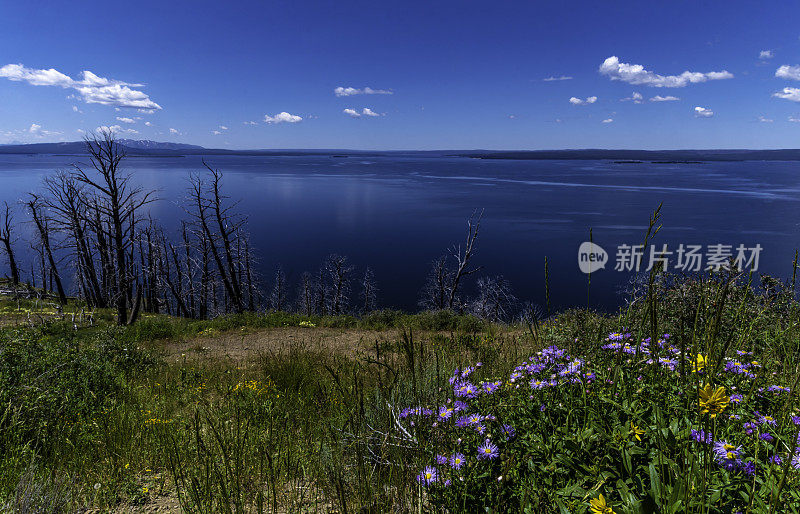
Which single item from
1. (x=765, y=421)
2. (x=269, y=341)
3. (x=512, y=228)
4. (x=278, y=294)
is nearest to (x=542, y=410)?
(x=765, y=421)

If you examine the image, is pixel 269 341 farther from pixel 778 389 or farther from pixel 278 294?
pixel 278 294

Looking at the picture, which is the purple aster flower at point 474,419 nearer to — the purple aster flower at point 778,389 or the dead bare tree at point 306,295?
the purple aster flower at point 778,389

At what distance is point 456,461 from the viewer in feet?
6.33

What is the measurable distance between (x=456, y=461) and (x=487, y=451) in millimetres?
175

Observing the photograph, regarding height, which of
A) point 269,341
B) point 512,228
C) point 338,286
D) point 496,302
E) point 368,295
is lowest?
point 368,295

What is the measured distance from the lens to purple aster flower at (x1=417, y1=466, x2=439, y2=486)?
197 cm

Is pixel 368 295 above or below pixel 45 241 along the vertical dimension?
below

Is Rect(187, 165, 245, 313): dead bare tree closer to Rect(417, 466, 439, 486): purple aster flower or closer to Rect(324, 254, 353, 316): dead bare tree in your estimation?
Rect(324, 254, 353, 316): dead bare tree

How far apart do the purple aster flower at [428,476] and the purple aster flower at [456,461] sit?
0.09 m

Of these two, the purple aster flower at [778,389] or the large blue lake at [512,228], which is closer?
the purple aster flower at [778,389]

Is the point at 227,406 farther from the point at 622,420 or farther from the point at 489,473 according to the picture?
the point at 622,420

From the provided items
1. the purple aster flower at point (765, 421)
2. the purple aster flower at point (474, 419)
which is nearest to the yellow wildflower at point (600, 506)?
the purple aster flower at point (474, 419)

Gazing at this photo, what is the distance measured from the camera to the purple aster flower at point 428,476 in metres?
1.97

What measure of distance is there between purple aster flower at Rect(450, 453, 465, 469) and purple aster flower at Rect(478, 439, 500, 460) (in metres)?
0.11
